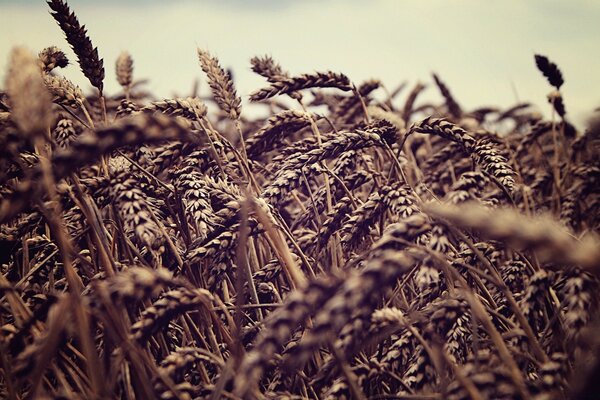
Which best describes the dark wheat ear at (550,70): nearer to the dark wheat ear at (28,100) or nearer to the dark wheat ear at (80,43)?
the dark wheat ear at (80,43)

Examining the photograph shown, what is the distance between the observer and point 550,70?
314 centimetres

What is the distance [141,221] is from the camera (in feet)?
4.09

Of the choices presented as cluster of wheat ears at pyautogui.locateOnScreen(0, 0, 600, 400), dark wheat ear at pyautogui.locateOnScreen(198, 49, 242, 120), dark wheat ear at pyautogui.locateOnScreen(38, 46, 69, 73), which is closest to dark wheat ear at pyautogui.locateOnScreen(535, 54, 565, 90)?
cluster of wheat ears at pyautogui.locateOnScreen(0, 0, 600, 400)

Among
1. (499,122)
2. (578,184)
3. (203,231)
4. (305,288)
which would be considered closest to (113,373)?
(305,288)

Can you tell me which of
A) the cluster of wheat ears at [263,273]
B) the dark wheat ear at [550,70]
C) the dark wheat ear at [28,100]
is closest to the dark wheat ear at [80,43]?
the cluster of wheat ears at [263,273]

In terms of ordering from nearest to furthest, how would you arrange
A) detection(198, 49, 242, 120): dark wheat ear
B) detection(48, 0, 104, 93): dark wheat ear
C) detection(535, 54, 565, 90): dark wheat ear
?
detection(48, 0, 104, 93): dark wheat ear < detection(198, 49, 242, 120): dark wheat ear < detection(535, 54, 565, 90): dark wheat ear

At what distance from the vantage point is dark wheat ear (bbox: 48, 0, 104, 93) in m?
1.90

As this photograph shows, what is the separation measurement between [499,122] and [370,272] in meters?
6.43

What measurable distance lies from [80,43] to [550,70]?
2.97 meters

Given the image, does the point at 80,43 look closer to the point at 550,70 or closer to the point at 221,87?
the point at 221,87

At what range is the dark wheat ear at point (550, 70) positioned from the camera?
3.11m

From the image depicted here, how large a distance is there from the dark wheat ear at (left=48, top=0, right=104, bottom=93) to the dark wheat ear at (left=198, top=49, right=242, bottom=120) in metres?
0.48

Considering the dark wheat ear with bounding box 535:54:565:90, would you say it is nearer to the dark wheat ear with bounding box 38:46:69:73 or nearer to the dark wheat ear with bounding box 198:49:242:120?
the dark wheat ear with bounding box 198:49:242:120

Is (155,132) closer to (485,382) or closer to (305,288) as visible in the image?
(305,288)
